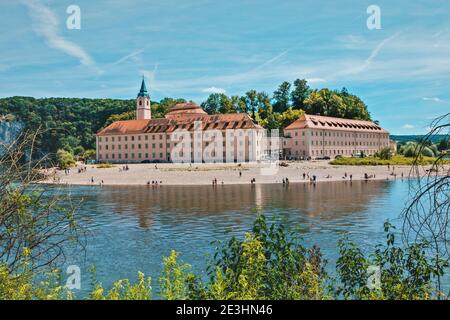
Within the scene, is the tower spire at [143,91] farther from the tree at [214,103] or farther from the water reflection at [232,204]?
the water reflection at [232,204]

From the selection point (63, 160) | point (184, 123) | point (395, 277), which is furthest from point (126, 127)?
point (395, 277)

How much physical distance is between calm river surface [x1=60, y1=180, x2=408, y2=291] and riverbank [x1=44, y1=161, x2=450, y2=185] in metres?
22.0

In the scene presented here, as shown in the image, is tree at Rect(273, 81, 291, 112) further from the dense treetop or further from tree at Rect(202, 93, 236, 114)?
tree at Rect(202, 93, 236, 114)

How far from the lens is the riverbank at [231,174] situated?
7269 centimetres

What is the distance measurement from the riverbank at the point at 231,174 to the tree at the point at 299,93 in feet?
145

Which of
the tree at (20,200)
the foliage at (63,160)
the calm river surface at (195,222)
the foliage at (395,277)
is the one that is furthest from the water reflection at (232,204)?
the foliage at (395,277)

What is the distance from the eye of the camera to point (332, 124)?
117 m

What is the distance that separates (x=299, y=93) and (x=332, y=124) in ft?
64.0

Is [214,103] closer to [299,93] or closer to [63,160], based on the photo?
[299,93]

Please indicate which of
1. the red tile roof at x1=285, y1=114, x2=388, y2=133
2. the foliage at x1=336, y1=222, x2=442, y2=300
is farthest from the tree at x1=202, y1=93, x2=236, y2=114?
the foliage at x1=336, y1=222, x2=442, y2=300

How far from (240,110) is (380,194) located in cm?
7751
